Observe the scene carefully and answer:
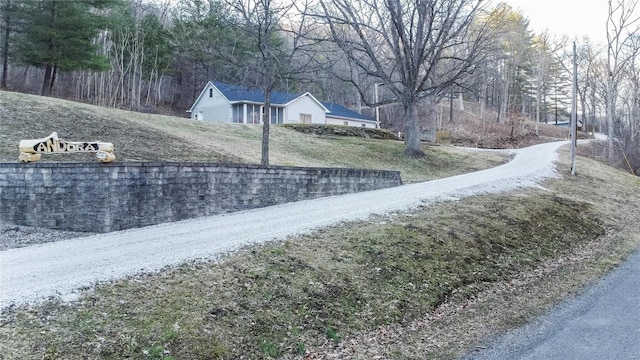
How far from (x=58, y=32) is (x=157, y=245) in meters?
20.9

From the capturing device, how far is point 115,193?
8.34 meters

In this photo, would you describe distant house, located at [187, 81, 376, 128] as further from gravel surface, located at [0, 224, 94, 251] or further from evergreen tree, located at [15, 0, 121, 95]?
gravel surface, located at [0, 224, 94, 251]

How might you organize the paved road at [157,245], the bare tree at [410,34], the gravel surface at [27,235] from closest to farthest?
1. the paved road at [157,245]
2. the gravel surface at [27,235]
3. the bare tree at [410,34]

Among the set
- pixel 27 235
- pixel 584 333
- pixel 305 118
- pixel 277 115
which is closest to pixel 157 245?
pixel 27 235

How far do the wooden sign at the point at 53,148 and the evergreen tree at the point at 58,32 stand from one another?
16971 mm

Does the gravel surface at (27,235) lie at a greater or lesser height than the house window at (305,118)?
lesser

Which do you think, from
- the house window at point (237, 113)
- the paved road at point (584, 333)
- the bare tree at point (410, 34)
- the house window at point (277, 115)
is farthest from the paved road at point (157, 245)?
the house window at point (277, 115)

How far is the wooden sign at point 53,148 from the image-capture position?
26.9 ft

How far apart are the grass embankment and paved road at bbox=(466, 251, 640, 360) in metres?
0.26

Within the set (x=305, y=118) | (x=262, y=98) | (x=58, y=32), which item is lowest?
(x=305, y=118)

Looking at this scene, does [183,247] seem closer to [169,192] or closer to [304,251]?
[304,251]

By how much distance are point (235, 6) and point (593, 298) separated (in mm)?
10441

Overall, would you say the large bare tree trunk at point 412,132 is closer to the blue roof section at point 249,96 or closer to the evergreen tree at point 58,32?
the blue roof section at point 249,96

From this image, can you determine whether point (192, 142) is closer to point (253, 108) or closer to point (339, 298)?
point (339, 298)
